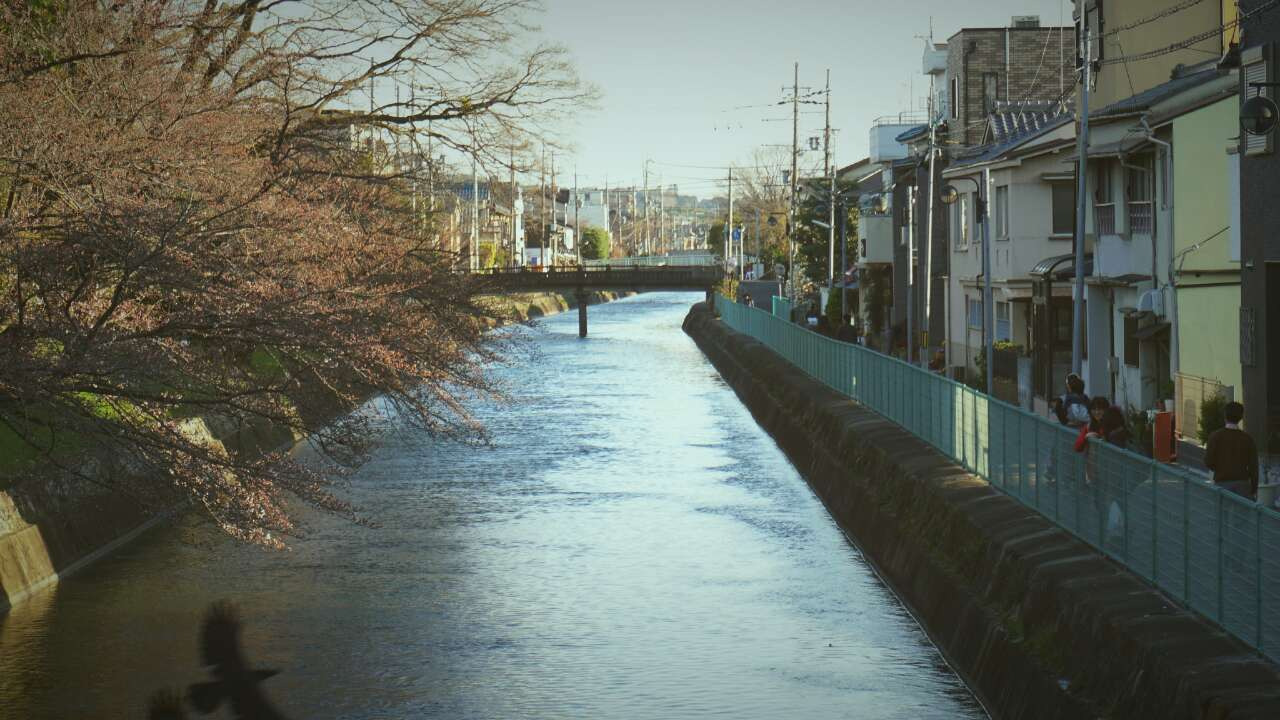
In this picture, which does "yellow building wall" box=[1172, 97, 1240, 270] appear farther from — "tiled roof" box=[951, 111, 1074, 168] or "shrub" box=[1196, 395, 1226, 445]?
"tiled roof" box=[951, 111, 1074, 168]

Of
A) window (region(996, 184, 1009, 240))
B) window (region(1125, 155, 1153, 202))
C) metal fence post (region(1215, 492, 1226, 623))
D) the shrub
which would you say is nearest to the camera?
metal fence post (region(1215, 492, 1226, 623))

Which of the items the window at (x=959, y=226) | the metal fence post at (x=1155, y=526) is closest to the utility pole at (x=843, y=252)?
the window at (x=959, y=226)

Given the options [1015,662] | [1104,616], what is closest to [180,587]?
[1015,662]

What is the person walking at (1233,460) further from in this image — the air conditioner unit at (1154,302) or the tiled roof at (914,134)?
the tiled roof at (914,134)

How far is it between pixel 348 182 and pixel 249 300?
12856mm

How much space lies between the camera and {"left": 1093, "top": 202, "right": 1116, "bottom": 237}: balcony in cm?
3169

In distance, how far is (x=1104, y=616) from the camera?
39.5 feet

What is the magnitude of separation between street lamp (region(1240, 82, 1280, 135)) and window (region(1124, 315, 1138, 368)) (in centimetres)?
1027

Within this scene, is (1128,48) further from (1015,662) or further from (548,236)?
(548,236)

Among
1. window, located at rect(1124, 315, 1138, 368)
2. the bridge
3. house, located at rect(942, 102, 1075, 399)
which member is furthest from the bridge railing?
the bridge

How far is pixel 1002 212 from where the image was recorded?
40.3 m

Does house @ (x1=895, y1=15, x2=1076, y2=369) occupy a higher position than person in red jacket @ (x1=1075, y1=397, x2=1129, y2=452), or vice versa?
house @ (x1=895, y1=15, x2=1076, y2=369)

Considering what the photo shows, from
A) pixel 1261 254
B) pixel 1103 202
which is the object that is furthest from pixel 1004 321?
pixel 1261 254

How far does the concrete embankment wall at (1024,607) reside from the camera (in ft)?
34.0
